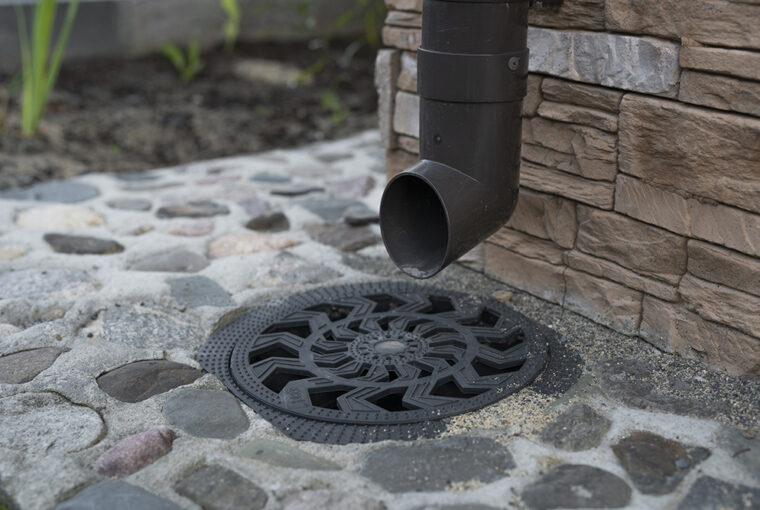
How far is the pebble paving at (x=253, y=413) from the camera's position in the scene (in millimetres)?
1467

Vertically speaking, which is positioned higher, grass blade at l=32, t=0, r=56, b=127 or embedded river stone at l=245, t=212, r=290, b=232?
grass blade at l=32, t=0, r=56, b=127

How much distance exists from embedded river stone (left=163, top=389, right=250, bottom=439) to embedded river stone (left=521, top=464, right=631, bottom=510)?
24.0 inches

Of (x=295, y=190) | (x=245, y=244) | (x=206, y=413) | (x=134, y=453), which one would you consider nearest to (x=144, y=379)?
(x=206, y=413)

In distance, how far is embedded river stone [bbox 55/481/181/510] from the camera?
1423 mm

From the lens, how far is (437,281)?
7.88 feet

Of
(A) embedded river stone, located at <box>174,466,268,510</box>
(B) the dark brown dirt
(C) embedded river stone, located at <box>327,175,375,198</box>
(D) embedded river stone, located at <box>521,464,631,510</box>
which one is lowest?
(A) embedded river stone, located at <box>174,466,268,510</box>

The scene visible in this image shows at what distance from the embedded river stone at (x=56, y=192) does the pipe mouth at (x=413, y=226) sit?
1579 millimetres

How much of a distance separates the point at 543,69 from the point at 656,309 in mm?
662

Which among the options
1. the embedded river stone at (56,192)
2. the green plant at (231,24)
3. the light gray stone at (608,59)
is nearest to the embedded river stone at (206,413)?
the light gray stone at (608,59)

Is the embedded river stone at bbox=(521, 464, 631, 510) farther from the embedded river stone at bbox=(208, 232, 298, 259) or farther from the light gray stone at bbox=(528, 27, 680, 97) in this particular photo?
the embedded river stone at bbox=(208, 232, 298, 259)

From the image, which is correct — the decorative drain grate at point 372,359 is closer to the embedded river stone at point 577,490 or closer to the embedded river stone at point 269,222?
the embedded river stone at point 577,490

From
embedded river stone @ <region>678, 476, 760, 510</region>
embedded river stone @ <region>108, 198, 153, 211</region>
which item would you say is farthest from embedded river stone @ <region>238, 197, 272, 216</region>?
embedded river stone @ <region>678, 476, 760, 510</region>

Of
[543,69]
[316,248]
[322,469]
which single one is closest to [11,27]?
[316,248]

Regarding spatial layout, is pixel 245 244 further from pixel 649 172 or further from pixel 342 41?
pixel 342 41
